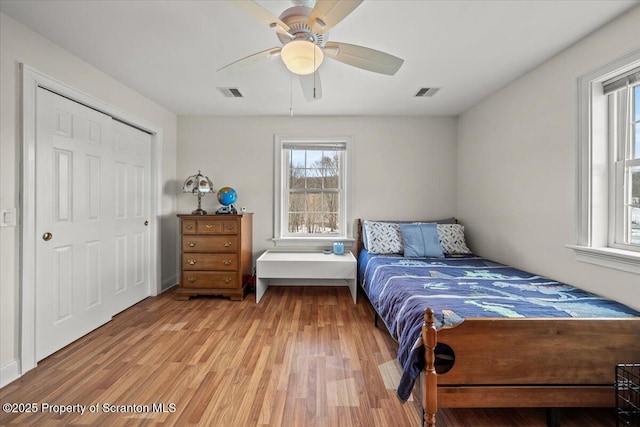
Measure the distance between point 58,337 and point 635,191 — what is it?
4.27m

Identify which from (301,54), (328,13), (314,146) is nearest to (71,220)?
(301,54)

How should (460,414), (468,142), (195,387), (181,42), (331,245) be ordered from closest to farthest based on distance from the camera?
(460,414), (195,387), (181,42), (468,142), (331,245)

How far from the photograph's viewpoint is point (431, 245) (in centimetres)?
313

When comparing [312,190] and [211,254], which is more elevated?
[312,190]

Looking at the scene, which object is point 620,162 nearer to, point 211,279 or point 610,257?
point 610,257

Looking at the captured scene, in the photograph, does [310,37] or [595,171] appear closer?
[310,37]

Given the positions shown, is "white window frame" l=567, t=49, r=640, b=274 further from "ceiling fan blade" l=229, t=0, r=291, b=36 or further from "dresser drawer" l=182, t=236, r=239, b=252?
"dresser drawer" l=182, t=236, r=239, b=252

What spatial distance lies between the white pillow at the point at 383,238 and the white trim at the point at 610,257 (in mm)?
1570

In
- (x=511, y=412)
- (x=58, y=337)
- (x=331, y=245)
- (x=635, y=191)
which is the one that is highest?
(x=635, y=191)

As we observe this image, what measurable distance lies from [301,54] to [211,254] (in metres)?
2.50

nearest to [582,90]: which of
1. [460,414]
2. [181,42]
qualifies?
[460,414]

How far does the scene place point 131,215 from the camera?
3.02 metres

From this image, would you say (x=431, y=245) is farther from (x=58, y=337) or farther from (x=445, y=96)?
(x=58, y=337)

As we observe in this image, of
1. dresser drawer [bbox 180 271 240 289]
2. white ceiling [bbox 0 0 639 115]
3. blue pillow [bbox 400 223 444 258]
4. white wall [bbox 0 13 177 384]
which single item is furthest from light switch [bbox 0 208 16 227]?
blue pillow [bbox 400 223 444 258]
